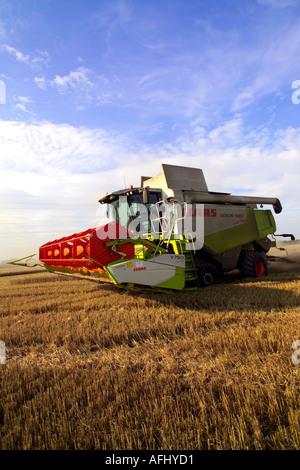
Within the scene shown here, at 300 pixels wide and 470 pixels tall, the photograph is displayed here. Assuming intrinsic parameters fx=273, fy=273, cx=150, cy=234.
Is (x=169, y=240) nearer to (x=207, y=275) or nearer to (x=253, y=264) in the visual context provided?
(x=207, y=275)

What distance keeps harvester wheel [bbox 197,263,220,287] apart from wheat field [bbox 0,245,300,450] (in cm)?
193

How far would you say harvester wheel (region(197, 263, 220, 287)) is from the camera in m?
6.13

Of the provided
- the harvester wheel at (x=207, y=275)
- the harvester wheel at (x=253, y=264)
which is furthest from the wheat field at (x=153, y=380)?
the harvester wheel at (x=253, y=264)

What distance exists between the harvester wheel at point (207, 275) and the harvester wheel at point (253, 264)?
1219mm

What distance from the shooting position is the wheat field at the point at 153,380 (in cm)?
149

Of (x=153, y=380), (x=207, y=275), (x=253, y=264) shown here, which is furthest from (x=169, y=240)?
(x=153, y=380)

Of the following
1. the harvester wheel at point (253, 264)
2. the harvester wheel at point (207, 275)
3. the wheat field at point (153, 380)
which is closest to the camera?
the wheat field at point (153, 380)

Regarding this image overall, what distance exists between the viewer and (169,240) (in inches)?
229

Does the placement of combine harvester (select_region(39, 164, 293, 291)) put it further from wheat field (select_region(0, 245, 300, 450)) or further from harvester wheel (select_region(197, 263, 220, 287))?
wheat field (select_region(0, 245, 300, 450))

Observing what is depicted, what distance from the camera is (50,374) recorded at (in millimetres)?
2293

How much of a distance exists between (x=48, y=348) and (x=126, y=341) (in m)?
0.84

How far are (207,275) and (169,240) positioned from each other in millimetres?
1298

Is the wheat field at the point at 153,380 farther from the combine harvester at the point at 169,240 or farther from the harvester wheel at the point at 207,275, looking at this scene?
the harvester wheel at the point at 207,275

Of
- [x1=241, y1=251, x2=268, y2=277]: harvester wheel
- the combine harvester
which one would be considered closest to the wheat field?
the combine harvester
